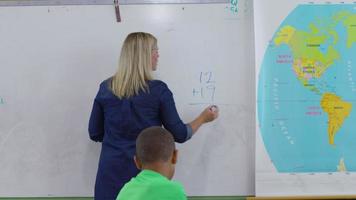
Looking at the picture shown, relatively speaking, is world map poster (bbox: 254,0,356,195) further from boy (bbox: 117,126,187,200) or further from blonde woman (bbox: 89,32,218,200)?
boy (bbox: 117,126,187,200)

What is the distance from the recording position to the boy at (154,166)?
125 centimetres

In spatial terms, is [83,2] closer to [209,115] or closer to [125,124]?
[125,124]

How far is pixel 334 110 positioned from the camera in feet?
7.26

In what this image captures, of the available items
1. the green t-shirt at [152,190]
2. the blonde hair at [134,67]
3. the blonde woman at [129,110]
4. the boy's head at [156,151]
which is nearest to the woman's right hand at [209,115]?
the blonde woman at [129,110]

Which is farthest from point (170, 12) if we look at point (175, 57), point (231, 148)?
point (231, 148)

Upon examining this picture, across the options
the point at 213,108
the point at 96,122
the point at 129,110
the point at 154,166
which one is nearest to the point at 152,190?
the point at 154,166

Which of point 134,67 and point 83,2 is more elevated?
point 83,2

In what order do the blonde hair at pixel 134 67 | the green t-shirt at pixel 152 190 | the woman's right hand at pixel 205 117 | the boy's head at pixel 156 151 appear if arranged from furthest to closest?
the woman's right hand at pixel 205 117 < the blonde hair at pixel 134 67 < the boy's head at pixel 156 151 < the green t-shirt at pixel 152 190

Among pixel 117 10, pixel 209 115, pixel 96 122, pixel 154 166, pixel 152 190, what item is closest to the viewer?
pixel 152 190

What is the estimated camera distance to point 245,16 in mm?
2285

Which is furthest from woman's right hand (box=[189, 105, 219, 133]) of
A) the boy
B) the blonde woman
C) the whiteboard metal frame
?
the boy

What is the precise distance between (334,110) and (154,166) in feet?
3.87

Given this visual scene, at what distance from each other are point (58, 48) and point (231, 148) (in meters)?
1.02

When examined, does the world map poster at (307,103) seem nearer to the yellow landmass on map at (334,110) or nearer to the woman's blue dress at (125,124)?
the yellow landmass on map at (334,110)
